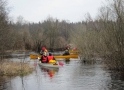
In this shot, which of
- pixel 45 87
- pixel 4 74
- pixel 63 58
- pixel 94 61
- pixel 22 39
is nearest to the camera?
pixel 45 87

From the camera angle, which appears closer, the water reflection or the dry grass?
the dry grass

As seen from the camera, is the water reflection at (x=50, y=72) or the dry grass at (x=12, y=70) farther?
the water reflection at (x=50, y=72)

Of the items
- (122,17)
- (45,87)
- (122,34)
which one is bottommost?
(45,87)

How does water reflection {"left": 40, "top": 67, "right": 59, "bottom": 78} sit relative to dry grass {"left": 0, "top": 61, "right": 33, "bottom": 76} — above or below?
below

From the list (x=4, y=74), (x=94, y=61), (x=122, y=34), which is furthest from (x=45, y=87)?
(x=94, y=61)

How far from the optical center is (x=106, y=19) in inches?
781

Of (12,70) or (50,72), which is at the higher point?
(12,70)

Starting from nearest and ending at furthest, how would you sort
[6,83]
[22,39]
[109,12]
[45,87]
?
[45,87] → [6,83] → [109,12] → [22,39]

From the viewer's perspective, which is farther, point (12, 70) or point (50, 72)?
point (50, 72)

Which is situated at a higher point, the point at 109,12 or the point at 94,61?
the point at 109,12

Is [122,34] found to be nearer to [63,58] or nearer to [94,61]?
[94,61]

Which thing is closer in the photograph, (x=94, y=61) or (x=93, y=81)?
(x=93, y=81)

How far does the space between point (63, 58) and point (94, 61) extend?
26.0 ft

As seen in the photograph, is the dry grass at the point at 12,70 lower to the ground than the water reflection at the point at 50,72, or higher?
higher
